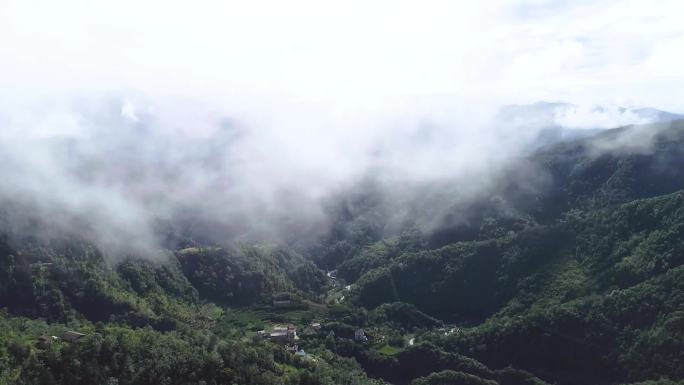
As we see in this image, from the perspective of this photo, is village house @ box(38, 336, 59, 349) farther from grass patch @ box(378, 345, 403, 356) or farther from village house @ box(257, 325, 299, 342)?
grass patch @ box(378, 345, 403, 356)

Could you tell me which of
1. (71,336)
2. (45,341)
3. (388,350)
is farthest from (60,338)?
(388,350)

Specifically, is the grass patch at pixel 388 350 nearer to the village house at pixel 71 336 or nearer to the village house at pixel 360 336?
the village house at pixel 360 336

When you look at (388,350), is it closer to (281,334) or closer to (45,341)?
(281,334)

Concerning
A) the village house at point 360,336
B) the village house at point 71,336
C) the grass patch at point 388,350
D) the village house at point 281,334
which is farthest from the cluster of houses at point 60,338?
the grass patch at point 388,350

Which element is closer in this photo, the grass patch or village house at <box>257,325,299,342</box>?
village house at <box>257,325,299,342</box>

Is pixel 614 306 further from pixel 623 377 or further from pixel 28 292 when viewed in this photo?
pixel 28 292

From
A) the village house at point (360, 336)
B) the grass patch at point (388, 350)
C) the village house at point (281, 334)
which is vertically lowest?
the grass patch at point (388, 350)

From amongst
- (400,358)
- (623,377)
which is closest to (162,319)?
(400,358)

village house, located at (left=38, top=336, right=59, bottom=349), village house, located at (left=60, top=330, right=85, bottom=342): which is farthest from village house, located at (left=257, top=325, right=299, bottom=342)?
village house, located at (left=38, top=336, right=59, bottom=349)
